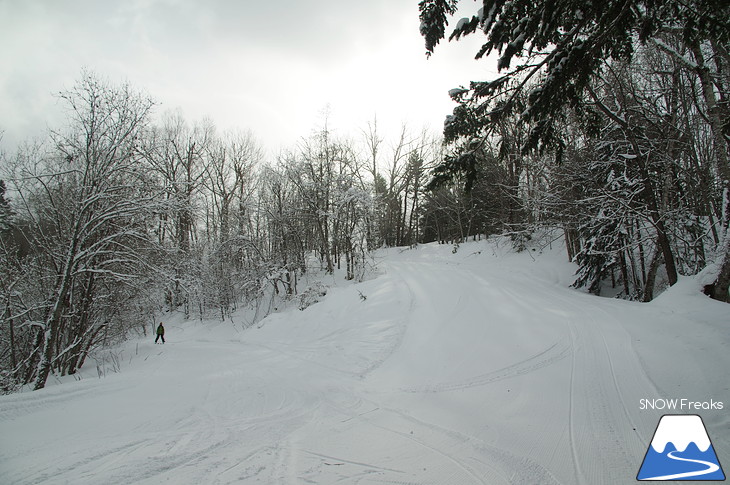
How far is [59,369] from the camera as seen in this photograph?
9.63 meters

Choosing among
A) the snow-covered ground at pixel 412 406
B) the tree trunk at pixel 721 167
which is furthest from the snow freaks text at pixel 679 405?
the tree trunk at pixel 721 167

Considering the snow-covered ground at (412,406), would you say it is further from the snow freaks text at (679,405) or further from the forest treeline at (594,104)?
the forest treeline at (594,104)

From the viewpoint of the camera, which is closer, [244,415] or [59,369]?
[244,415]

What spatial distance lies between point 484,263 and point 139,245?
57.6ft

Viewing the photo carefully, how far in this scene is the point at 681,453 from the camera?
2869 mm

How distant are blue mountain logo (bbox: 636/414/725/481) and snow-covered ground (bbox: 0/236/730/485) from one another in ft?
0.32

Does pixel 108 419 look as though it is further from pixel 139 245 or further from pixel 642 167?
pixel 642 167

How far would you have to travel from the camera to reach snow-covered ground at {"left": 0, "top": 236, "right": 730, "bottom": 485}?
9.36 ft

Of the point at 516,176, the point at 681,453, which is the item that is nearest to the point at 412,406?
the point at 681,453

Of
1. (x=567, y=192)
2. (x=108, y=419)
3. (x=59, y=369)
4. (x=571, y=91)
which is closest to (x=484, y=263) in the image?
(x=567, y=192)

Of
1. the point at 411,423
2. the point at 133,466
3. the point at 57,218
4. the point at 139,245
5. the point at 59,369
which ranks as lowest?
the point at 59,369

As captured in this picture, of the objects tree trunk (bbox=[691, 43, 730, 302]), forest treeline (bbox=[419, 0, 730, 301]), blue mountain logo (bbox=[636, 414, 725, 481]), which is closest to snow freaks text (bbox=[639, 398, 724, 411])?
blue mountain logo (bbox=[636, 414, 725, 481])

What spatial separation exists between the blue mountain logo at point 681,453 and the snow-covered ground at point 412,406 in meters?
0.10

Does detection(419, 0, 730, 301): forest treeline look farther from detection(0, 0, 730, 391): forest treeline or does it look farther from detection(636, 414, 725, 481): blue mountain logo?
detection(636, 414, 725, 481): blue mountain logo
